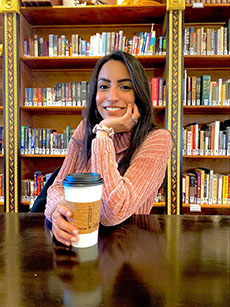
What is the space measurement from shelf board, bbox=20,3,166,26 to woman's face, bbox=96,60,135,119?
4.63 ft

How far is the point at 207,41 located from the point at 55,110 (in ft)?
5.19

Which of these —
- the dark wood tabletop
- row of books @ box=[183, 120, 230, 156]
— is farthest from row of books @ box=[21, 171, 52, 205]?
the dark wood tabletop

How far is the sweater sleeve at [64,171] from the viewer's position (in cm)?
79

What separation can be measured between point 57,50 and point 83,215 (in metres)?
2.18

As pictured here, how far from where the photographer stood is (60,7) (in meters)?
2.20

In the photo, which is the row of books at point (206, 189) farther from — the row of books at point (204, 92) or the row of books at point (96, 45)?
the row of books at point (96, 45)

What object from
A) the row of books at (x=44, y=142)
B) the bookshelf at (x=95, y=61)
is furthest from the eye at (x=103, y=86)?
the row of books at (x=44, y=142)

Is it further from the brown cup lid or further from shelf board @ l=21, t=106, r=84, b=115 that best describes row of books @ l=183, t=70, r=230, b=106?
the brown cup lid

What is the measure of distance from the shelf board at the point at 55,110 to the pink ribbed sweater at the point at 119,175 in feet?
4.45

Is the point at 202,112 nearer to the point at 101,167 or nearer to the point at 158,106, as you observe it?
the point at 158,106

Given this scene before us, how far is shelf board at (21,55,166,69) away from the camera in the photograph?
2.26 m

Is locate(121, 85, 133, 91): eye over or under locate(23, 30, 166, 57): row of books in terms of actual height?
under

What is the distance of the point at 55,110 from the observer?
252 centimetres

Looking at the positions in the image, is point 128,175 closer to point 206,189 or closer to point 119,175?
point 119,175
